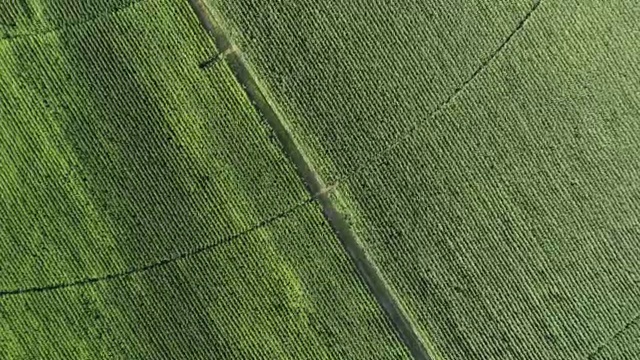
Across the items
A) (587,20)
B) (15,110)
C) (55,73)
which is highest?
(587,20)

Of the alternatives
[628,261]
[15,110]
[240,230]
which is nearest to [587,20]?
[628,261]

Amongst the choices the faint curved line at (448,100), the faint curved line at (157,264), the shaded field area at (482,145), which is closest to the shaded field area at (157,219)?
A: the faint curved line at (157,264)

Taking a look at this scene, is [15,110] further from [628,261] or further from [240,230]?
[628,261]

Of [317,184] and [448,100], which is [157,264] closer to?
[317,184]

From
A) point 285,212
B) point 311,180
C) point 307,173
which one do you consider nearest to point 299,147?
point 307,173

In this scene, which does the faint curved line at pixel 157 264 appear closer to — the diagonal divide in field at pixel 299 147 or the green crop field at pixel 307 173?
the green crop field at pixel 307 173

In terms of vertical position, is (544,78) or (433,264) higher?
(544,78)

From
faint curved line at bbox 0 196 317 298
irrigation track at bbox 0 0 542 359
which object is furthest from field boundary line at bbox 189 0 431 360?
faint curved line at bbox 0 196 317 298
